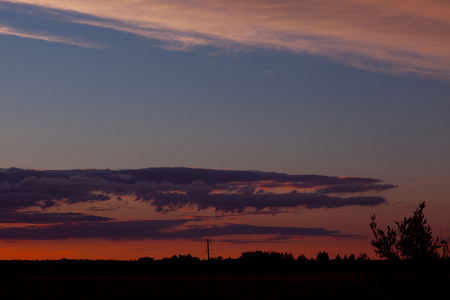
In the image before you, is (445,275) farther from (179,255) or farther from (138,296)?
(179,255)

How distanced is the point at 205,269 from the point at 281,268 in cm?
1790

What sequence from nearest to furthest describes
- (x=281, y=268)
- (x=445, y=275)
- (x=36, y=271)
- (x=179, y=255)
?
1. (x=445, y=275)
2. (x=36, y=271)
3. (x=281, y=268)
4. (x=179, y=255)

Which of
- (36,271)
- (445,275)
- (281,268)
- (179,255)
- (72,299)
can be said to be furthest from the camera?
(179,255)

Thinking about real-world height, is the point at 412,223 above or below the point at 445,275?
above

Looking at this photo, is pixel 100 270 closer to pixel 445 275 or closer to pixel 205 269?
pixel 205 269

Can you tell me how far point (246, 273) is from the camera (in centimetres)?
13275

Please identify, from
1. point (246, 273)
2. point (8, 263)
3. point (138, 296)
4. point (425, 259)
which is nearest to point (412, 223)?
point (425, 259)

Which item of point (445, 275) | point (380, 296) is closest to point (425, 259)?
→ point (445, 275)

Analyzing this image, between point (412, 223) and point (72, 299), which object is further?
point (72, 299)

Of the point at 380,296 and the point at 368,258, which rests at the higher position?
the point at 368,258

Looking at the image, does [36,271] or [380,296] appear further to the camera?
[36,271]

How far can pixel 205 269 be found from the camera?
13550 centimetres

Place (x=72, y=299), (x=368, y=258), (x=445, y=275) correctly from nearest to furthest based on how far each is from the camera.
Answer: (x=445, y=275), (x=368, y=258), (x=72, y=299)

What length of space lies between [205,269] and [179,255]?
91.4ft
